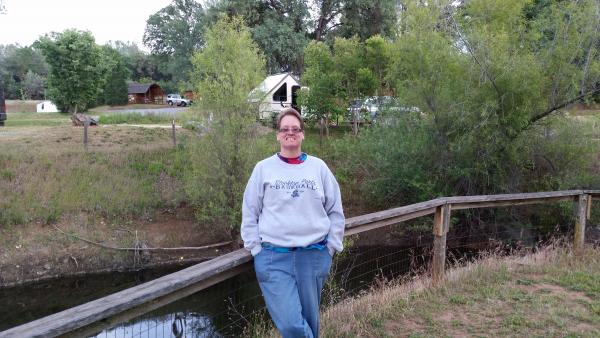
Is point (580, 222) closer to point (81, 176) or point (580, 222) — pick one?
point (580, 222)

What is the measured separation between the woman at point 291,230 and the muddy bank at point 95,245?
1070 cm

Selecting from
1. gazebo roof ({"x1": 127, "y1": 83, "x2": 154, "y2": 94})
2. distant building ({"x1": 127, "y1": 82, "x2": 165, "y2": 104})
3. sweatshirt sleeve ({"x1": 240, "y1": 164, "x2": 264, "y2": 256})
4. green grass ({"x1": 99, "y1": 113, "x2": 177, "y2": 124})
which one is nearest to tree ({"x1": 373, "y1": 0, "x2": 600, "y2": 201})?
sweatshirt sleeve ({"x1": 240, "y1": 164, "x2": 264, "y2": 256})

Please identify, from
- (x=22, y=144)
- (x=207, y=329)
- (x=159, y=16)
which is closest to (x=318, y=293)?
(x=207, y=329)

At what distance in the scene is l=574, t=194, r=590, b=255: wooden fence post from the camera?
6055 mm

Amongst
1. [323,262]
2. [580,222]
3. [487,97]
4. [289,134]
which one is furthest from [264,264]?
[487,97]

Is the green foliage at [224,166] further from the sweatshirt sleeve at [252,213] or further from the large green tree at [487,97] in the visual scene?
the sweatshirt sleeve at [252,213]

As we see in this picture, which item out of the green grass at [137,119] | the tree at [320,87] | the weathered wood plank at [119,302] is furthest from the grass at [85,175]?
the weathered wood plank at [119,302]

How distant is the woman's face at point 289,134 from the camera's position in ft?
8.98

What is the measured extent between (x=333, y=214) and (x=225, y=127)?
34.7 ft

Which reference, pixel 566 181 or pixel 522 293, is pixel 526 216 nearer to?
pixel 566 181

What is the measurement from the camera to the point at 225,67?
42.4 ft

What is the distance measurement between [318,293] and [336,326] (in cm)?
97

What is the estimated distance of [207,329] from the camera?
799 centimetres

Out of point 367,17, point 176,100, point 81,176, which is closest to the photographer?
point 81,176
